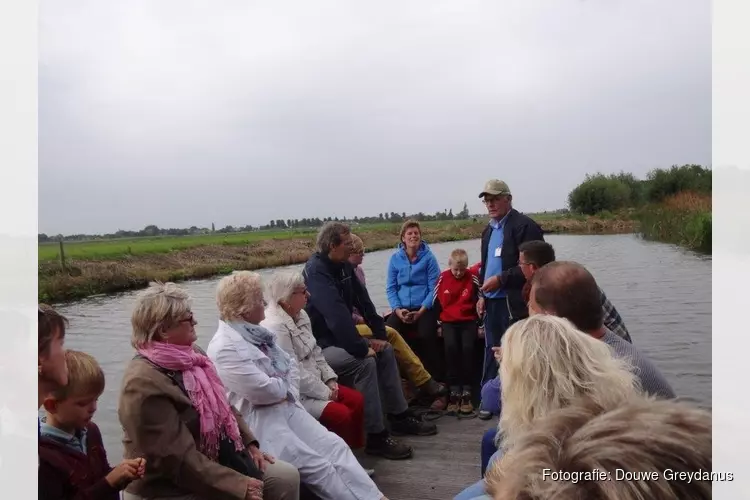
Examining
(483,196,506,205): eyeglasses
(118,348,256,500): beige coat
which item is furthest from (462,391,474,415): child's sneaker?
(118,348,256,500): beige coat

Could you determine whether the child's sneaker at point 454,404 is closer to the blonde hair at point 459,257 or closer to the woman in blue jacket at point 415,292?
the woman in blue jacket at point 415,292

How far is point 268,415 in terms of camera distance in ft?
7.80

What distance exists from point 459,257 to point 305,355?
5.03ft

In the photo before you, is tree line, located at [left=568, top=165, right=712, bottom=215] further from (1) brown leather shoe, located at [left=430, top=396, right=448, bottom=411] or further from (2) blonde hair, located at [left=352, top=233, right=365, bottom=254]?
(1) brown leather shoe, located at [left=430, top=396, right=448, bottom=411]

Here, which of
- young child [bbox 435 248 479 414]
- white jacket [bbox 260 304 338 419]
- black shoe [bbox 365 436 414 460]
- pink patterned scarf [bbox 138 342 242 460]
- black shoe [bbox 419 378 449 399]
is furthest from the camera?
young child [bbox 435 248 479 414]

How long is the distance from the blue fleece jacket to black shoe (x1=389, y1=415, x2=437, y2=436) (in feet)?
3.19

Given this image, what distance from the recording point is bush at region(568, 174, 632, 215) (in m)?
1.71

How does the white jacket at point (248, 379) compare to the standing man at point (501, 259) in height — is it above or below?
below

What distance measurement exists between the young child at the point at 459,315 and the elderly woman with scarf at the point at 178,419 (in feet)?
6.65

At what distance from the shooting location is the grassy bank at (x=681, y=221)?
3.42 feet

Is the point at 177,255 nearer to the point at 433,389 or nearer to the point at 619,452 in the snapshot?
the point at 433,389

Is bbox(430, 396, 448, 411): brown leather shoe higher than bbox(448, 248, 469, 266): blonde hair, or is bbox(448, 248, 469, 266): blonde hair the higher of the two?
bbox(448, 248, 469, 266): blonde hair

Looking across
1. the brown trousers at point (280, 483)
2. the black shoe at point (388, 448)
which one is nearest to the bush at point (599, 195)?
the brown trousers at point (280, 483)

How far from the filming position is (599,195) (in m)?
1.89
